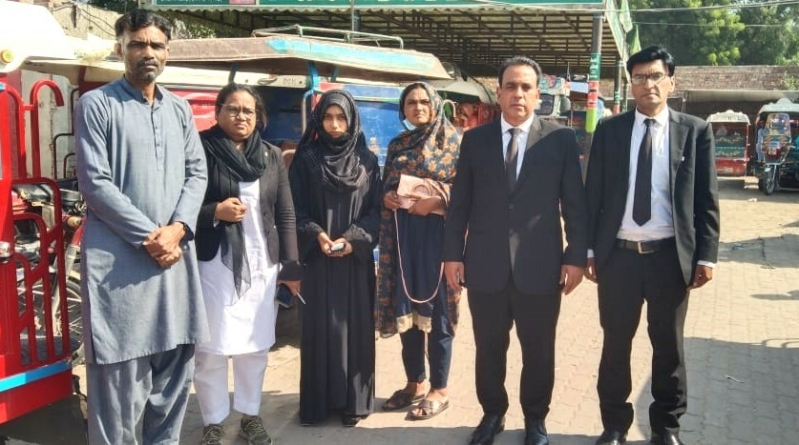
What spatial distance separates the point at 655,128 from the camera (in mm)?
3080

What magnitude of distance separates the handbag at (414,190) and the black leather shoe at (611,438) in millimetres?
1428

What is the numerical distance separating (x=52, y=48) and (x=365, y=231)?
1.67 meters

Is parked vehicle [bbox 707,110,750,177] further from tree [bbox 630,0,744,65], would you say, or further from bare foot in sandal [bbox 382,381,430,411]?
bare foot in sandal [bbox 382,381,430,411]

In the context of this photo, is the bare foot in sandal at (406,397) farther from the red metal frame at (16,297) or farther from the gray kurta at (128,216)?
the red metal frame at (16,297)

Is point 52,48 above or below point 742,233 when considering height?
above

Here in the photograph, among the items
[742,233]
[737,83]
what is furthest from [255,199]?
[737,83]

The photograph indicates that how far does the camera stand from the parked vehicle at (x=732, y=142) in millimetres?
19781

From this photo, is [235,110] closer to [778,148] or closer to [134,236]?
[134,236]

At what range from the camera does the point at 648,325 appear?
3.19 metres

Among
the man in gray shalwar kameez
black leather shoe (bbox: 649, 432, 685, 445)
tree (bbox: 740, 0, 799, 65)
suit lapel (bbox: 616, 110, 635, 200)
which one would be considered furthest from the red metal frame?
tree (bbox: 740, 0, 799, 65)

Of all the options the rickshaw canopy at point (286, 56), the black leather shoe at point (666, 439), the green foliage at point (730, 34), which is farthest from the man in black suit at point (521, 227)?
the green foliage at point (730, 34)

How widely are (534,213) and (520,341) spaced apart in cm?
64

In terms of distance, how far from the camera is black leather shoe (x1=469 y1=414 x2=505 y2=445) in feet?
10.9

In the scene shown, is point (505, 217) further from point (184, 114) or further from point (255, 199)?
point (184, 114)
